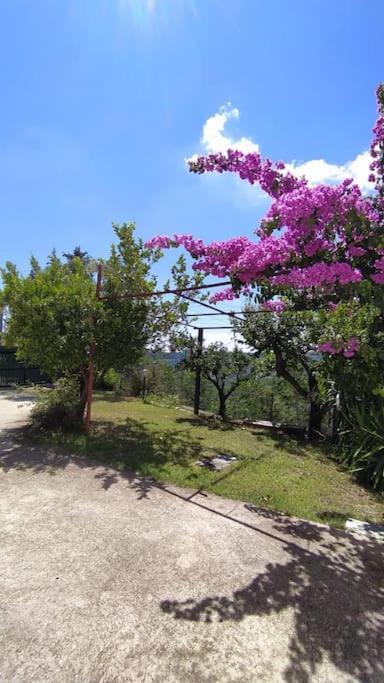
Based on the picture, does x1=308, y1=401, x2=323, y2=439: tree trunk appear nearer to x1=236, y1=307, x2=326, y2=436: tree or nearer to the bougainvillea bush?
x1=236, y1=307, x2=326, y2=436: tree

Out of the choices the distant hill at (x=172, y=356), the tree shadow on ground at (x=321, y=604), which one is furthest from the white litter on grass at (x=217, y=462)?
the distant hill at (x=172, y=356)

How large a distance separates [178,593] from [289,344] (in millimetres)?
6935

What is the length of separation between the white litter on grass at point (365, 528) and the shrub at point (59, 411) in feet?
15.8

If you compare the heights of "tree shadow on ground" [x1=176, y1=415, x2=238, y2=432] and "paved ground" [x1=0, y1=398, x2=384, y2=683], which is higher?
"tree shadow on ground" [x1=176, y1=415, x2=238, y2=432]

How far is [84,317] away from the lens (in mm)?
6574

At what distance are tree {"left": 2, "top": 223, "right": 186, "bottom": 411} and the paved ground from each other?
285 cm

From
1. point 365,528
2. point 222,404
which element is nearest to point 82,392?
point 222,404

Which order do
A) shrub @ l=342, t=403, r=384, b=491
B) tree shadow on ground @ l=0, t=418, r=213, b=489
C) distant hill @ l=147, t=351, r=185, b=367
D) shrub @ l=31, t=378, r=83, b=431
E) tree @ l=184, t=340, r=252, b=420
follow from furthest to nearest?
distant hill @ l=147, t=351, r=185, b=367, tree @ l=184, t=340, r=252, b=420, shrub @ l=31, t=378, r=83, b=431, tree shadow on ground @ l=0, t=418, r=213, b=489, shrub @ l=342, t=403, r=384, b=491

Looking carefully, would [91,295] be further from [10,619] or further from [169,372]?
[169,372]

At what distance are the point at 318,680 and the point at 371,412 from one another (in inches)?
148

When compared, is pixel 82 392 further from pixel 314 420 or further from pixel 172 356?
pixel 314 420

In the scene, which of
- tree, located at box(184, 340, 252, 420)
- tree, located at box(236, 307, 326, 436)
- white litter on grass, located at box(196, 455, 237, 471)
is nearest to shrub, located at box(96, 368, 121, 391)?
tree, located at box(184, 340, 252, 420)

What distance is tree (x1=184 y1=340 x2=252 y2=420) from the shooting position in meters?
10.4

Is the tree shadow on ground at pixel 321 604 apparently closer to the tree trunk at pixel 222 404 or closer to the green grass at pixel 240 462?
the green grass at pixel 240 462
